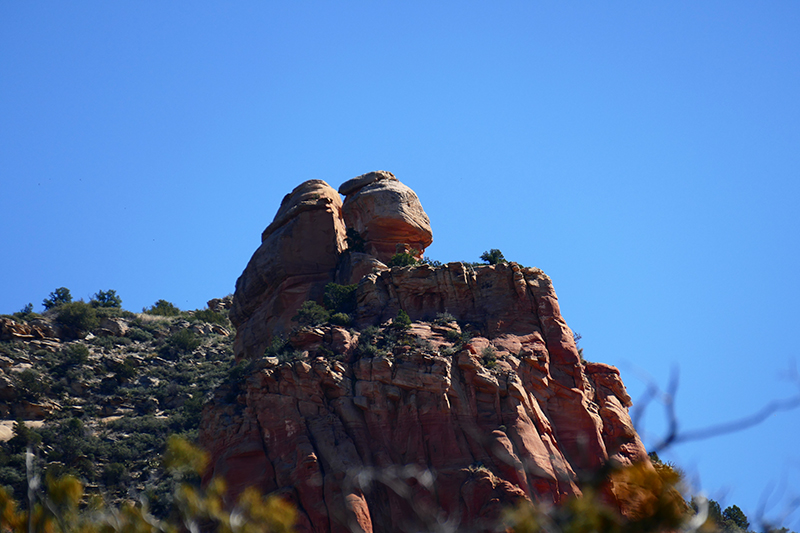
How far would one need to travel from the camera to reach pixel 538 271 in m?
43.6

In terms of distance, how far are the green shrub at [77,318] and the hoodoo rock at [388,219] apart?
1031 inches

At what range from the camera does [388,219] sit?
53.7 metres

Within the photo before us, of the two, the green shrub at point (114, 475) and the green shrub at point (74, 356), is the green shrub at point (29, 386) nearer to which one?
A: the green shrub at point (74, 356)

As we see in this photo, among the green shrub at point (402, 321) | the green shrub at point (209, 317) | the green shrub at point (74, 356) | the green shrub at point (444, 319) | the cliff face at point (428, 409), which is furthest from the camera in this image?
the green shrub at point (209, 317)

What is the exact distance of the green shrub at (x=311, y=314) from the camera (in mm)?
44406

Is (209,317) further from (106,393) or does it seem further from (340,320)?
(340,320)

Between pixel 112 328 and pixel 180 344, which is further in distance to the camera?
pixel 112 328

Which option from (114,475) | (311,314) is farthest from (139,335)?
(311,314)

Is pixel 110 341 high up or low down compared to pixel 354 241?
down

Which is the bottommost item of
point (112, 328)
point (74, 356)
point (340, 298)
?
point (340, 298)

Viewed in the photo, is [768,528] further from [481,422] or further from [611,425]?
[611,425]

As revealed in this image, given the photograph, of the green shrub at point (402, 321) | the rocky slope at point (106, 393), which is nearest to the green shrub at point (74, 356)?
the rocky slope at point (106, 393)

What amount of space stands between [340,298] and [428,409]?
11.9m

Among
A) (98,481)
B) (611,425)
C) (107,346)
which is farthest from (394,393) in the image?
(107,346)
